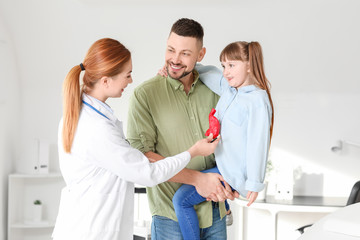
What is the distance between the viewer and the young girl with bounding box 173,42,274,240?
6.32 feet

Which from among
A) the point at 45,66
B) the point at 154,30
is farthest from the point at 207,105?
the point at 45,66

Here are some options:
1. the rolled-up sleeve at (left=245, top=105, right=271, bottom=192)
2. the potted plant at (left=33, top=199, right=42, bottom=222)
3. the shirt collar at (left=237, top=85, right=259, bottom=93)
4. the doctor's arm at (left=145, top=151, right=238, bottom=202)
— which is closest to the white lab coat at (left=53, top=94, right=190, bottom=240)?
the doctor's arm at (left=145, top=151, right=238, bottom=202)

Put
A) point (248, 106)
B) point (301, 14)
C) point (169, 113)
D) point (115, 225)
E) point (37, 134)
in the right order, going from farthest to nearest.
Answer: point (37, 134) → point (301, 14) → point (169, 113) → point (248, 106) → point (115, 225)

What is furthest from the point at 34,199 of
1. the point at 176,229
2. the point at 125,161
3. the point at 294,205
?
the point at 125,161

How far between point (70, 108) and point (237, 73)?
642 millimetres

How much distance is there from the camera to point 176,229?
210 centimetres

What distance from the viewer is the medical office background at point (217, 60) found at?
162 inches

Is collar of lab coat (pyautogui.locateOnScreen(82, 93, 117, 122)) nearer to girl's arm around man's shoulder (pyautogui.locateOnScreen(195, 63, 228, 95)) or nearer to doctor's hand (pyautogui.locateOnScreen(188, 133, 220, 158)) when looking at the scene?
doctor's hand (pyautogui.locateOnScreen(188, 133, 220, 158))

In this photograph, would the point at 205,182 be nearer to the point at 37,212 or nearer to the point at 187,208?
the point at 187,208

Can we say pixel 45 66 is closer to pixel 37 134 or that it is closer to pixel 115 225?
pixel 37 134

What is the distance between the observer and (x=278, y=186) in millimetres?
4145

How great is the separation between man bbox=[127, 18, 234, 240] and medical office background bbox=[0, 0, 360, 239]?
2103mm

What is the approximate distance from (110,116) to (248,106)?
19.8 inches

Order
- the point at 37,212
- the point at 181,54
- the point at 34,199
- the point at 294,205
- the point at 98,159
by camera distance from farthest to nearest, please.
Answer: the point at 34,199, the point at 37,212, the point at 294,205, the point at 181,54, the point at 98,159
